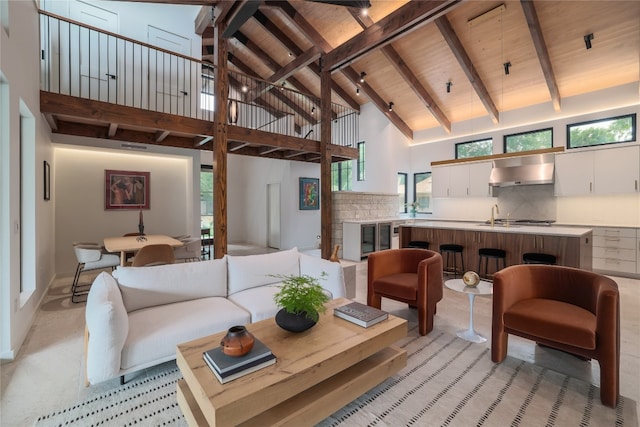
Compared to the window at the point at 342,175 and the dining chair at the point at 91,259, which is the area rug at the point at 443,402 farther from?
the window at the point at 342,175

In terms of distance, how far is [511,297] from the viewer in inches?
92.0

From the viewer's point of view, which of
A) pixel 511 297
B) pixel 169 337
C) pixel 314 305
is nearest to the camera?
pixel 314 305

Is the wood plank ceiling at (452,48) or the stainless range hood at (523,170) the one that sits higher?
the wood plank ceiling at (452,48)

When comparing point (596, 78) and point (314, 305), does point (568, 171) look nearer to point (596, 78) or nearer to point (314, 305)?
point (596, 78)

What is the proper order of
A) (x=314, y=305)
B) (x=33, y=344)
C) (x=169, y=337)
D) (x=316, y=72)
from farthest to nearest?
1. (x=316, y=72)
2. (x=33, y=344)
3. (x=169, y=337)
4. (x=314, y=305)

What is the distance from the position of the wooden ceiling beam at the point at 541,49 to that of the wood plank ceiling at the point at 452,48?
2 cm

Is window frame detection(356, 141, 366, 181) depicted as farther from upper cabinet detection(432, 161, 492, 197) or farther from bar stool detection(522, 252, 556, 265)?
bar stool detection(522, 252, 556, 265)

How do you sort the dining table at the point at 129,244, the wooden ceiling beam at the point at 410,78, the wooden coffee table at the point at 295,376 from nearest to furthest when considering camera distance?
the wooden coffee table at the point at 295,376, the dining table at the point at 129,244, the wooden ceiling beam at the point at 410,78

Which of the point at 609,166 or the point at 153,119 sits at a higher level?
the point at 153,119

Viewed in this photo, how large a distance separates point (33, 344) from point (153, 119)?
316cm

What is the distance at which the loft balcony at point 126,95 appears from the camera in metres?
4.12

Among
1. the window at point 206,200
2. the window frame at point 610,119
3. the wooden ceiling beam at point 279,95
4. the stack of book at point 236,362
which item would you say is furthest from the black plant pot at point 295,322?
the wooden ceiling beam at point 279,95

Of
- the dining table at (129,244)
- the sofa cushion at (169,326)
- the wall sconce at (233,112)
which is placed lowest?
the sofa cushion at (169,326)

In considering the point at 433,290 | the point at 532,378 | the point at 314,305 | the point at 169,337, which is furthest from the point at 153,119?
the point at 532,378
